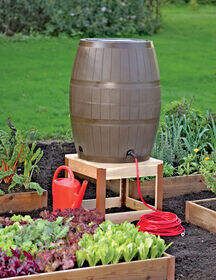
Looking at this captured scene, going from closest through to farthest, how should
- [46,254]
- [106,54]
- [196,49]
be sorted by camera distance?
[46,254] → [106,54] → [196,49]

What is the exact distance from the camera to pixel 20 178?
656 cm

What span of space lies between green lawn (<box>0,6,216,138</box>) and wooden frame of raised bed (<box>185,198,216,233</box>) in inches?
108

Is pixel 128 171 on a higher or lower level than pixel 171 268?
higher

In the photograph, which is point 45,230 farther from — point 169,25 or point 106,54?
point 169,25

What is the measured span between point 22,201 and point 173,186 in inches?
54.4

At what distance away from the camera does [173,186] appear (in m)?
7.16

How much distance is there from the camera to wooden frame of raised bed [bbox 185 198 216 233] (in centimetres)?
617

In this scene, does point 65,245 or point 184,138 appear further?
point 184,138

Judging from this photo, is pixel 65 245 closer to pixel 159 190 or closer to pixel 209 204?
pixel 159 190

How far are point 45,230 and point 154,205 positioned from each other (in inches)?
76.7

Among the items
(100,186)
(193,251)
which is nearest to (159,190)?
(100,186)

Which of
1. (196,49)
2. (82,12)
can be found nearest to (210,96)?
Result: (196,49)

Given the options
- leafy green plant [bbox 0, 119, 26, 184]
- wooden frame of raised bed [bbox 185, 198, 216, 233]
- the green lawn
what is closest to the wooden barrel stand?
wooden frame of raised bed [bbox 185, 198, 216, 233]

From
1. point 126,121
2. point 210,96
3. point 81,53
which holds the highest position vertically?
point 81,53
